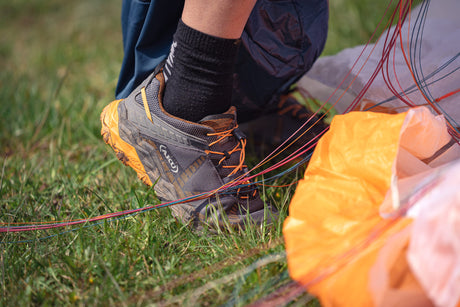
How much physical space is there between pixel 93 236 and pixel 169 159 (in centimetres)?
25

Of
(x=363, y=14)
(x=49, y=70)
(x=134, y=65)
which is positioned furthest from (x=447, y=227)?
(x=49, y=70)

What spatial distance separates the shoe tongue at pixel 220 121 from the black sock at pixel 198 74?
0.07 feet

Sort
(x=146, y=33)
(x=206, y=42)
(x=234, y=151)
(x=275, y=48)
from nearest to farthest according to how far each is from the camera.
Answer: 1. (x=206, y=42)
2. (x=234, y=151)
3. (x=146, y=33)
4. (x=275, y=48)

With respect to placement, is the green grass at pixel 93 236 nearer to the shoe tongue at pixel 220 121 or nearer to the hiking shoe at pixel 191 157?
the hiking shoe at pixel 191 157

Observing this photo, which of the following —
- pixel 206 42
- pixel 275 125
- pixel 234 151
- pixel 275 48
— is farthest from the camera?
pixel 275 125

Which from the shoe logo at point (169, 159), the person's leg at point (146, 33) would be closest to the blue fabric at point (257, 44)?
the person's leg at point (146, 33)

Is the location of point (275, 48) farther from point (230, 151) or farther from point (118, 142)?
point (118, 142)

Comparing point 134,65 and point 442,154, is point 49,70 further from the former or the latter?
point 442,154

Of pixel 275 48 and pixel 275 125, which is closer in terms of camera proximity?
pixel 275 48

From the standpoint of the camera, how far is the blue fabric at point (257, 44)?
1.10m

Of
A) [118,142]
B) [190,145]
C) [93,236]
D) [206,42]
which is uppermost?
[206,42]

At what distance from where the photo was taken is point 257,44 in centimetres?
118

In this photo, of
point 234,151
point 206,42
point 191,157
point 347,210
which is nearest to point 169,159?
point 191,157

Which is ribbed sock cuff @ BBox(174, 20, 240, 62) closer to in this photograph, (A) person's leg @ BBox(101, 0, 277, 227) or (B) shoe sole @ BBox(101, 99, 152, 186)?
(A) person's leg @ BBox(101, 0, 277, 227)
